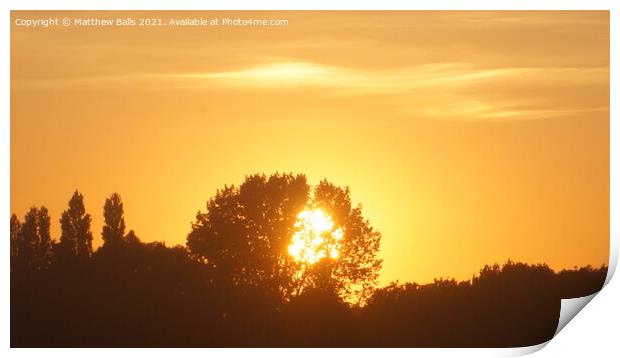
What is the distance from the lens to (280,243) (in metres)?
14.1

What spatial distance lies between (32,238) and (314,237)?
2.47 metres

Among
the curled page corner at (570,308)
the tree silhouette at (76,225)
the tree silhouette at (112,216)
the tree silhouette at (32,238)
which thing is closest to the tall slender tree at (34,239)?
the tree silhouette at (32,238)

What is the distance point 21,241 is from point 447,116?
3531mm

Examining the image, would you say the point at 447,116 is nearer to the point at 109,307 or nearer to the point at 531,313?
the point at 531,313

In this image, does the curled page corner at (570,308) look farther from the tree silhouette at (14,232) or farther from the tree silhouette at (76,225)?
the tree silhouette at (14,232)

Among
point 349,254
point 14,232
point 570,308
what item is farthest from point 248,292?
point 570,308

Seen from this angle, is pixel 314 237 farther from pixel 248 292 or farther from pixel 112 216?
pixel 112 216

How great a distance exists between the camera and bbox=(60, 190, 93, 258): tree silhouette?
13.2 m

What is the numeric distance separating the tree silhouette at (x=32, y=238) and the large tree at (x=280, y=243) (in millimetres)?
1189

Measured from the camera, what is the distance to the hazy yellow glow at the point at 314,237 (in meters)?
14.1

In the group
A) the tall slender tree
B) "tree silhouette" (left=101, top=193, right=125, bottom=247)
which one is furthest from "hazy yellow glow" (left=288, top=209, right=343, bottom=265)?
the tall slender tree

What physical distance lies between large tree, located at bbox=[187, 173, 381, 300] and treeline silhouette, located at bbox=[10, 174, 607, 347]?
0.01m

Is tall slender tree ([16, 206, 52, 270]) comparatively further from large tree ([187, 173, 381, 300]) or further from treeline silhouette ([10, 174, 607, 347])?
large tree ([187, 173, 381, 300])

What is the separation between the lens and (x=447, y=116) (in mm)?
13398
